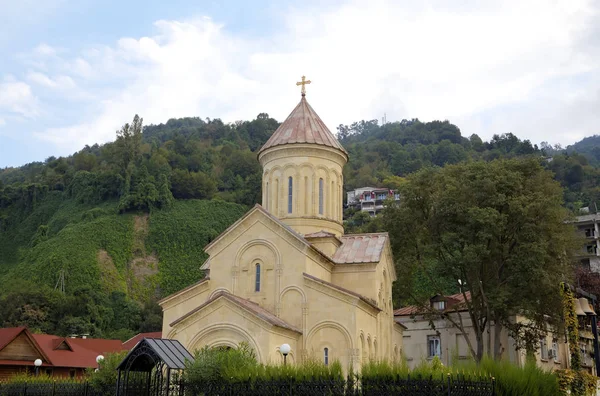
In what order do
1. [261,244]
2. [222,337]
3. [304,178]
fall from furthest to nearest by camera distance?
[304,178], [261,244], [222,337]

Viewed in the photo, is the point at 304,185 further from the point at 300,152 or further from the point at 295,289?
the point at 295,289

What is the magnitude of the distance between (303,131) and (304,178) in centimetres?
222

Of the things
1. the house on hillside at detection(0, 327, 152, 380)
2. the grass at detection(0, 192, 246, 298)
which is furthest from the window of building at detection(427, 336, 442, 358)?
the grass at detection(0, 192, 246, 298)

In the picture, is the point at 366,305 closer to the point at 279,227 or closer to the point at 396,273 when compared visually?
the point at 279,227

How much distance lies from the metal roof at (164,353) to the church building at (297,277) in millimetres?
3948

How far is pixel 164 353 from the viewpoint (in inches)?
550

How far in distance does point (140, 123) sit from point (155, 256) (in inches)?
812

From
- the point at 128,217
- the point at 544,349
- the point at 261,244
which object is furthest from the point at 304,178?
the point at 128,217

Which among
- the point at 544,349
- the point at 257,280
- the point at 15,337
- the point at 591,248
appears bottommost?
the point at 544,349

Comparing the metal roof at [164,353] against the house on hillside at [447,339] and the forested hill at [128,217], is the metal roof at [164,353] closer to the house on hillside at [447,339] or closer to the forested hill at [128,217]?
the house on hillside at [447,339]

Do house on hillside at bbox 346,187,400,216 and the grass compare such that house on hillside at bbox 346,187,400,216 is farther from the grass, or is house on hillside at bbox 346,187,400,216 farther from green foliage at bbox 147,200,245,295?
the grass

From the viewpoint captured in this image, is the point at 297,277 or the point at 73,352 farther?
the point at 73,352

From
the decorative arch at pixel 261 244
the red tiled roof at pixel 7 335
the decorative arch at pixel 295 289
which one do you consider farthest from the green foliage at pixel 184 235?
the decorative arch at pixel 295 289

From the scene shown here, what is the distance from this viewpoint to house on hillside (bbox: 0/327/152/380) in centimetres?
2911
